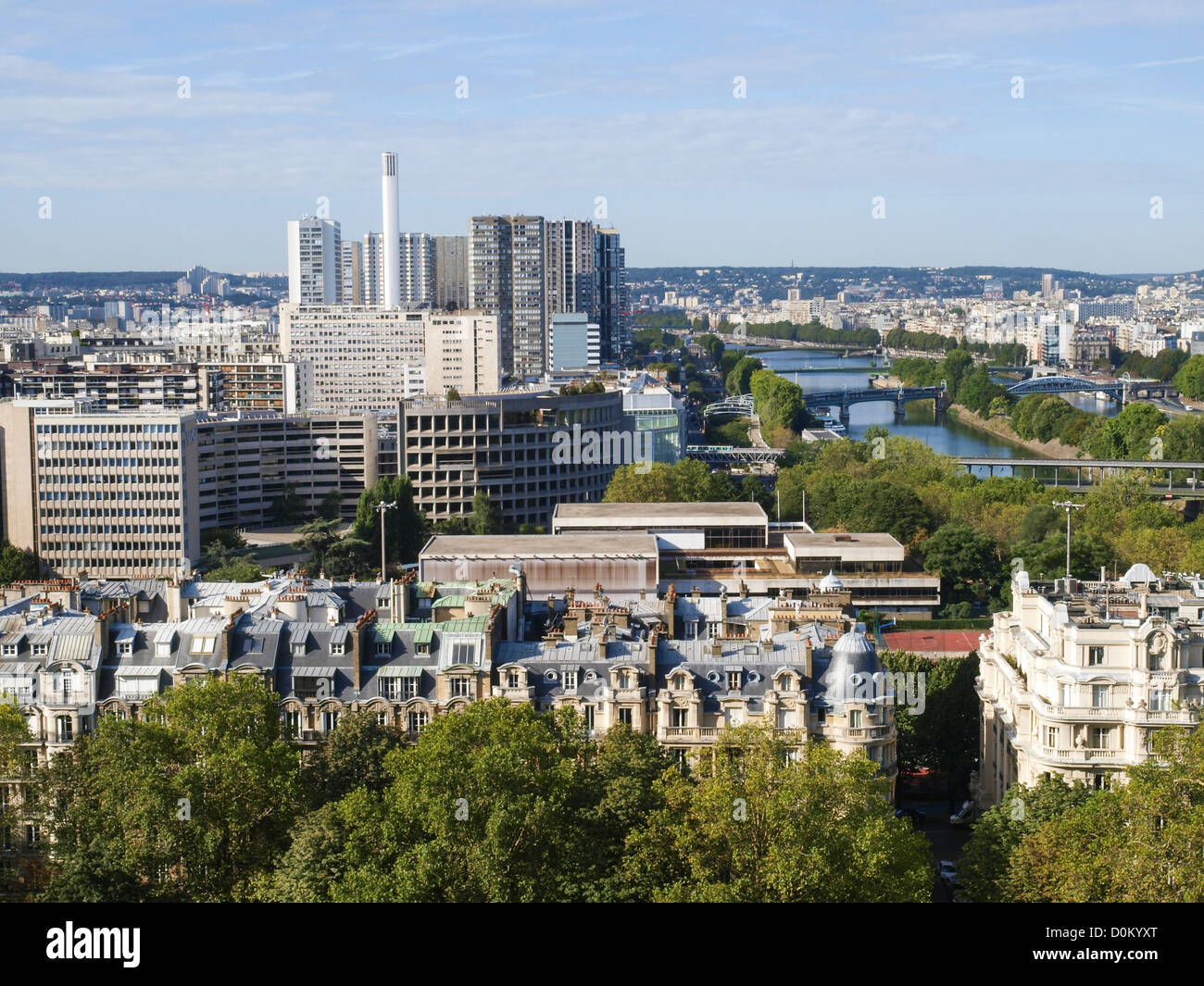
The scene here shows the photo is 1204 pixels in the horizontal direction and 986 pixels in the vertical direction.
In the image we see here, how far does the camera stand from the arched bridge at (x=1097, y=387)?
143 meters

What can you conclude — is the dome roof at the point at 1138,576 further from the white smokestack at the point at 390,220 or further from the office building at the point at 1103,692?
the white smokestack at the point at 390,220

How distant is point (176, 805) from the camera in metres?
19.8

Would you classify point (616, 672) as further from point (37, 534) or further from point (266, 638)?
point (37, 534)

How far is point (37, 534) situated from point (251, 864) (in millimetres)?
40928

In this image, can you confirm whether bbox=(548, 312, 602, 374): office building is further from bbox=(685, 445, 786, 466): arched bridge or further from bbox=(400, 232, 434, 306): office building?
bbox=(685, 445, 786, 466): arched bridge

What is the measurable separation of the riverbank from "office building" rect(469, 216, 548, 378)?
115 feet

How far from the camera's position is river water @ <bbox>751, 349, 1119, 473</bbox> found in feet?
365

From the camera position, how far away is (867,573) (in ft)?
161

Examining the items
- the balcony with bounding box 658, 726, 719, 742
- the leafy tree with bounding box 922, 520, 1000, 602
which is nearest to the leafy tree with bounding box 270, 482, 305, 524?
the leafy tree with bounding box 922, 520, 1000, 602

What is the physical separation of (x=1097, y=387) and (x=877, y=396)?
25213 millimetres
